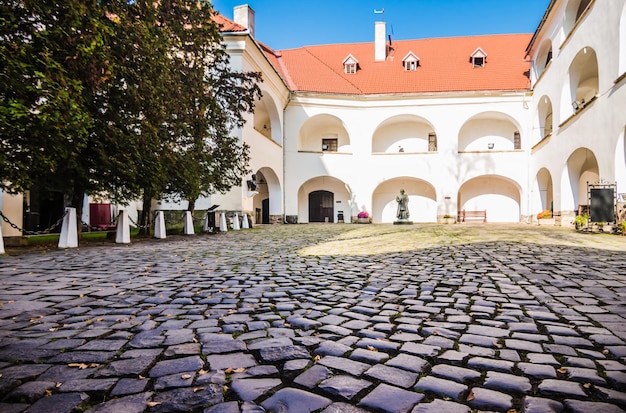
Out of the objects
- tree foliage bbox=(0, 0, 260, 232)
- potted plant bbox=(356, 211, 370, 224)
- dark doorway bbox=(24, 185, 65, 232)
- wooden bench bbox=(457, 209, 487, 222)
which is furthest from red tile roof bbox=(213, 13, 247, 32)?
wooden bench bbox=(457, 209, 487, 222)

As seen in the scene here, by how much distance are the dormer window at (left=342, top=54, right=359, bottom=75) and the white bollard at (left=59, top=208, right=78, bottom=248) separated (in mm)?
24673

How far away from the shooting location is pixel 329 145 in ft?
101

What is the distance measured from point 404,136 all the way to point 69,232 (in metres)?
24.4

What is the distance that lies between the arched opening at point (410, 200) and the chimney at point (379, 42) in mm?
9963

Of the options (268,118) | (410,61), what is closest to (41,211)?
(268,118)

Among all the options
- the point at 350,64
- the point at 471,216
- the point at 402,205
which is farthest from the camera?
the point at 350,64

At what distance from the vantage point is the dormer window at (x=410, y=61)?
3036cm

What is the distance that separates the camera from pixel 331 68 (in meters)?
30.9

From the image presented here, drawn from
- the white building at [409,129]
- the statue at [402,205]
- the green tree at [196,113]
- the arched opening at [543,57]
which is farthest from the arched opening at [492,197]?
the green tree at [196,113]

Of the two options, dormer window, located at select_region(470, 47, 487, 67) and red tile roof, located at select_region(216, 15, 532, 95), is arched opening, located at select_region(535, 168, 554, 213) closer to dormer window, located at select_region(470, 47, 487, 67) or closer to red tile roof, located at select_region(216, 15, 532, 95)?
red tile roof, located at select_region(216, 15, 532, 95)

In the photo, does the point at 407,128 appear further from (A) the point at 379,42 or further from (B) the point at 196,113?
(B) the point at 196,113

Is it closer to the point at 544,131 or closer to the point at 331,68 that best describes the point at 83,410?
the point at 544,131

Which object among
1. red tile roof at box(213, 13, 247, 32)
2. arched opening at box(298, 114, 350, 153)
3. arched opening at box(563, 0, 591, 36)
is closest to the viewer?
arched opening at box(563, 0, 591, 36)

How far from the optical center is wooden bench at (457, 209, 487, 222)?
93.5 ft
